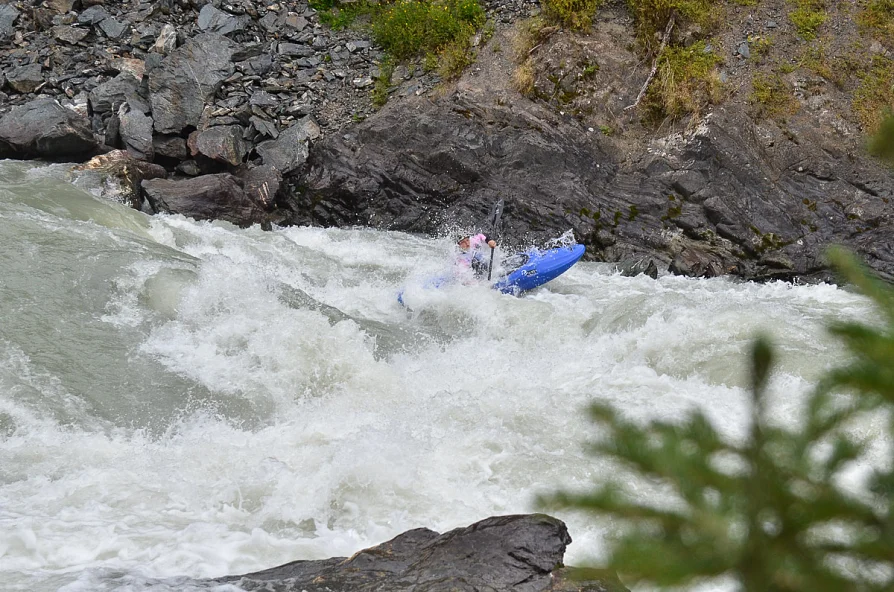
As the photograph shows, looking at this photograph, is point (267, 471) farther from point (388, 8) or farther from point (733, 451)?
point (388, 8)

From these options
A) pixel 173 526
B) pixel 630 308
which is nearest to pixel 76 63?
pixel 630 308

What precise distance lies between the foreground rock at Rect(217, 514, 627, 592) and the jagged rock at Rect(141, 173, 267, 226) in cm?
835

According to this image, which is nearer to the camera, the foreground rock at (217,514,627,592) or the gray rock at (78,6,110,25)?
the foreground rock at (217,514,627,592)

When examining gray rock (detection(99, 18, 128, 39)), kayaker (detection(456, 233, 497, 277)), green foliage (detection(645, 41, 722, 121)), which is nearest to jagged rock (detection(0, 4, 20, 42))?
gray rock (detection(99, 18, 128, 39))

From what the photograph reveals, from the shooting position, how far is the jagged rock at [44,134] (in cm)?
1111

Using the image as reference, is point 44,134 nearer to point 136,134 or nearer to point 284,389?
point 136,134

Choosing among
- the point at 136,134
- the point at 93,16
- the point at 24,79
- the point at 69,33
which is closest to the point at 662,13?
the point at 136,134

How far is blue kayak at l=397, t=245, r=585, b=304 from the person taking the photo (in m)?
8.85

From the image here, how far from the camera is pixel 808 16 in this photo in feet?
40.2

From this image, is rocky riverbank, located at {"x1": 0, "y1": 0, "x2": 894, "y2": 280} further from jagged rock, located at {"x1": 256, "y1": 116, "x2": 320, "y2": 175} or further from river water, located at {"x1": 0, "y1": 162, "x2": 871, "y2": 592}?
river water, located at {"x1": 0, "y1": 162, "x2": 871, "y2": 592}

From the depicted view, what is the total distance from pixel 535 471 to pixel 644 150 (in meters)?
7.91

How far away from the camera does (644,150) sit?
1130 centimetres

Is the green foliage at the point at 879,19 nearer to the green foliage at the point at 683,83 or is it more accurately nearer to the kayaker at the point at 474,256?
the green foliage at the point at 683,83

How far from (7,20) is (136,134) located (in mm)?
4759
